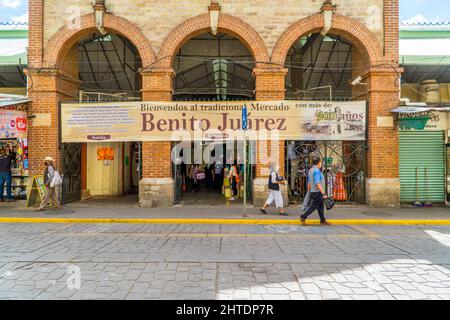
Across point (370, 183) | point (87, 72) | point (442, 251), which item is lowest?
point (442, 251)

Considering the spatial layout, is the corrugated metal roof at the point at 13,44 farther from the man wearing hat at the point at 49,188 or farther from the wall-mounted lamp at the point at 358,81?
the wall-mounted lamp at the point at 358,81

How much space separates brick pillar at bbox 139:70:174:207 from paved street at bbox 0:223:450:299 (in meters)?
3.23

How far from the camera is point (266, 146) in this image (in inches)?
460

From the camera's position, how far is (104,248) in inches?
258

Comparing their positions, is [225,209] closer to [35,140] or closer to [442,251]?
[442,251]

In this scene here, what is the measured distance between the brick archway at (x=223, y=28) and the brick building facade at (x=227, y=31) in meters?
0.04

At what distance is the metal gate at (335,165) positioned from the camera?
1234cm

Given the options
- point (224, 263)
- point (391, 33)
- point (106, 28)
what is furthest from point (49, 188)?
point (391, 33)

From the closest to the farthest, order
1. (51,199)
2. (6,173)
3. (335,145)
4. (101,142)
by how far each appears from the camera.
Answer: (51,199) < (335,145) < (6,173) < (101,142)

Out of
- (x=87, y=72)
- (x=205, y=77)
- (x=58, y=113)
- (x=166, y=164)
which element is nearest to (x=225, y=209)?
(x=166, y=164)

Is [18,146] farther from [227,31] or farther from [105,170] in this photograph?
[227,31]

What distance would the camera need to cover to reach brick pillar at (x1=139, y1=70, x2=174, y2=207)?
1174cm

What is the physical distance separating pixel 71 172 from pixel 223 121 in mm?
6420

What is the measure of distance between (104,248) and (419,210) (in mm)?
10372
